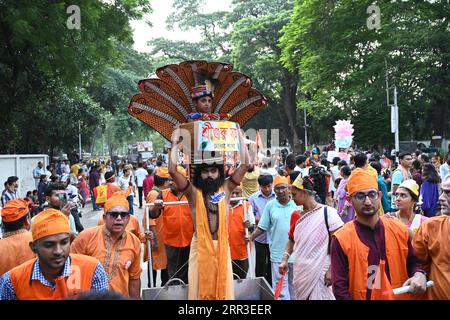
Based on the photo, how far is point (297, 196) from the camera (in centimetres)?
463

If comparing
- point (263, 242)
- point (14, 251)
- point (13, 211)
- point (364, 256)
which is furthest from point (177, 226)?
point (364, 256)

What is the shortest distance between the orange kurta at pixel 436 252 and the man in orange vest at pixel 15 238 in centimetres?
310

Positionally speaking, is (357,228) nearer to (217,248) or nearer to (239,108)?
(217,248)

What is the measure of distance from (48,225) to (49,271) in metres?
0.29

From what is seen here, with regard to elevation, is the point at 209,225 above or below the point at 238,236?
above

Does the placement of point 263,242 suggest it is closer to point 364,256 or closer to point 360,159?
point 360,159

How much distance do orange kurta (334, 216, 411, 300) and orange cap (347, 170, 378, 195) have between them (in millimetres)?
302

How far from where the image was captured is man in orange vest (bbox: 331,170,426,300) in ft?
10.0

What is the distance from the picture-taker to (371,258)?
310cm

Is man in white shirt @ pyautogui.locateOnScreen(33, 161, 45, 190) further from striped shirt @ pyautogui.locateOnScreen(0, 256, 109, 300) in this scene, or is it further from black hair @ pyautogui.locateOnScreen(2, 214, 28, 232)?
striped shirt @ pyautogui.locateOnScreen(0, 256, 109, 300)

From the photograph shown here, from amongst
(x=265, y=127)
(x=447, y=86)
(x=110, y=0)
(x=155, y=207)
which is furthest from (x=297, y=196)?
(x=265, y=127)

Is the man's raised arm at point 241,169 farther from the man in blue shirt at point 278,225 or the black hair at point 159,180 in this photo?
the black hair at point 159,180

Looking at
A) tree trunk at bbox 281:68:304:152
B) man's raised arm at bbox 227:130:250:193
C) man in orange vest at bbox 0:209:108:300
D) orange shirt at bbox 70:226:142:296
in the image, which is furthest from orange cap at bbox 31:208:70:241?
tree trunk at bbox 281:68:304:152
